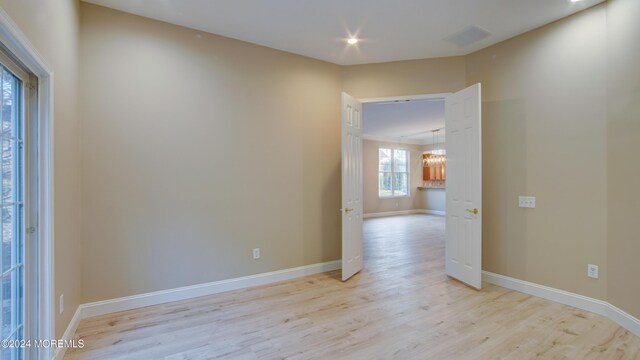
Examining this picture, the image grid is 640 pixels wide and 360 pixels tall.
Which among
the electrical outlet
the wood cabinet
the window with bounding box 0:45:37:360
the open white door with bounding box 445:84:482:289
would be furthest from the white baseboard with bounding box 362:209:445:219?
the window with bounding box 0:45:37:360

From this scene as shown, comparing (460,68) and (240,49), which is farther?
(460,68)

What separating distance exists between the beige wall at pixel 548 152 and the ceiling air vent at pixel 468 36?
1.16ft

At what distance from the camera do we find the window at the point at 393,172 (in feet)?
34.8

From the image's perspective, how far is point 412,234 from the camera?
7.15 meters

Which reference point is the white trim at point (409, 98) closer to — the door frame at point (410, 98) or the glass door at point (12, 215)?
the door frame at point (410, 98)

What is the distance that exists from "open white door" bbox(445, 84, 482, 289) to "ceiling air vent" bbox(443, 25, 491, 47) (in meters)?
0.57

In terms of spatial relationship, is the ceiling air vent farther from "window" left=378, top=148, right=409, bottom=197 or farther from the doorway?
"window" left=378, top=148, right=409, bottom=197

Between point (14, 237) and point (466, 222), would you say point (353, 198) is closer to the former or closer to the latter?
point (466, 222)

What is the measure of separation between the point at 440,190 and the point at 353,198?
26.7 feet

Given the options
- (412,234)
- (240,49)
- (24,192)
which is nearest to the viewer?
(24,192)

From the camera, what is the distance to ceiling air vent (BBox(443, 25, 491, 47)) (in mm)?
3344

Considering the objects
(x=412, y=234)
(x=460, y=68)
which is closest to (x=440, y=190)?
(x=412, y=234)

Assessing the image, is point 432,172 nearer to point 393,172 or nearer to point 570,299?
point 393,172

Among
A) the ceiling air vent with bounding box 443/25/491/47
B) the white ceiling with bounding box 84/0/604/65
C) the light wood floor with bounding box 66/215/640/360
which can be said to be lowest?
the light wood floor with bounding box 66/215/640/360
